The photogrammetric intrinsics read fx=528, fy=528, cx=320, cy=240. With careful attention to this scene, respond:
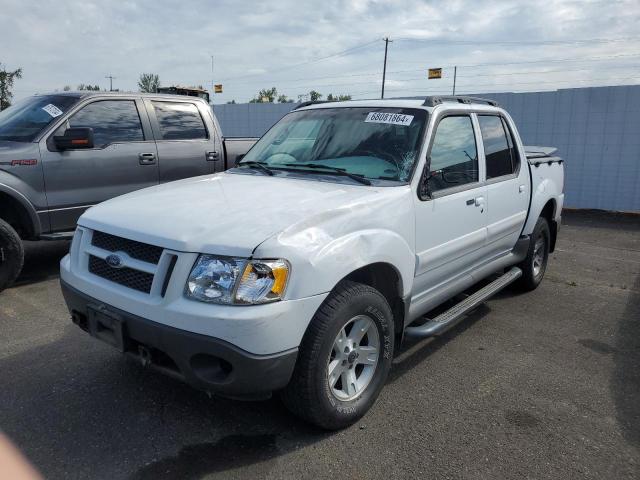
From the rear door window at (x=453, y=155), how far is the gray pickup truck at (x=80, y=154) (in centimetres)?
358

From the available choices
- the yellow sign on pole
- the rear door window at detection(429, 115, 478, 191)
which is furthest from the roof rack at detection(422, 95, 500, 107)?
the yellow sign on pole

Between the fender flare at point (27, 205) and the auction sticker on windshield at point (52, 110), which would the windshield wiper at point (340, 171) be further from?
the auction sticker on windshield at point (52, 110)

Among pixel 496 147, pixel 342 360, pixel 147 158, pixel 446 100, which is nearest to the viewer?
pixel 342 360

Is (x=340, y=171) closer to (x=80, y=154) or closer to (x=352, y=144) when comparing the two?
(x=352, y=144)

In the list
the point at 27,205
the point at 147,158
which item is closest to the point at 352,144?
the point at 147,158

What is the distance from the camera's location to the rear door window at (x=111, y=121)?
5801mm

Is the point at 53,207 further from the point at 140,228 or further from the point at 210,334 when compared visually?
the point at 210,334

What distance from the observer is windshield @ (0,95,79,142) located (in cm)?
549

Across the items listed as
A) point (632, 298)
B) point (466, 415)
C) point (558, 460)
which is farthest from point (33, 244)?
point (632, 298)

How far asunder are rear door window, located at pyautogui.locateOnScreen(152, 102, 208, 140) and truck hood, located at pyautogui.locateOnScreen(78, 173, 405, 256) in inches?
126

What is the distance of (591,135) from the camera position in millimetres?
10719

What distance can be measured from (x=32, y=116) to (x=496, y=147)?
479 cm

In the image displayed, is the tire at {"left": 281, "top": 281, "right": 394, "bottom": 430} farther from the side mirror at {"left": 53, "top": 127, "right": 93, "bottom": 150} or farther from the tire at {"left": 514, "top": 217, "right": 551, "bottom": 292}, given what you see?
the side mirror at {"left": 53, "top": 127, "right": 93, "bottom": 150}

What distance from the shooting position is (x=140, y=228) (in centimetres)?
276
